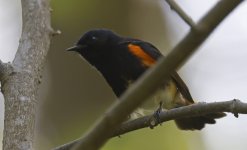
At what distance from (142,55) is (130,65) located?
0.10 metres

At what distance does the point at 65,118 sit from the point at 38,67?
3340 millimetres

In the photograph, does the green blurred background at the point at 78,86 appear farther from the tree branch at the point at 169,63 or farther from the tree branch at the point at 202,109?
the tree branch at the point at 169,63

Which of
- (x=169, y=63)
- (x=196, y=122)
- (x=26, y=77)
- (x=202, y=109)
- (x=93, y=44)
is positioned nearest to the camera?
(x=169, y=63)

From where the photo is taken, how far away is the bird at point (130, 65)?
3930mm

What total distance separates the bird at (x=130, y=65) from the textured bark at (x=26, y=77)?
41.0 inches

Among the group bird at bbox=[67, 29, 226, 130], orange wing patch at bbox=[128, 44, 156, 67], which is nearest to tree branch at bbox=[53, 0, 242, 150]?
bird at bbox=[67, 29, 226, 130]

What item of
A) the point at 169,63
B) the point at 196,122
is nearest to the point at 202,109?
the point at 169,63

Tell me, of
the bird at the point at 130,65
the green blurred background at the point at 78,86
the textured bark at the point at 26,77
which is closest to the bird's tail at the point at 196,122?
the bird at the point at 130,65

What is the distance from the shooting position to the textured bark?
8.29 feet

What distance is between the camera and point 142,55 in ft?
13.1

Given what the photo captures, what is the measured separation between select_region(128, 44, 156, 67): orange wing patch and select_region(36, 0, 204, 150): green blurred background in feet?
6.04

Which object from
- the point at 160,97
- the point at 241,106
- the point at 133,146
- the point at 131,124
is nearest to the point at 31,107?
the point at 131,124

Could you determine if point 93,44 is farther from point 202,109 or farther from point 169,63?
point 169,63

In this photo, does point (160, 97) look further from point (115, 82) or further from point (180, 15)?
point (180, 15)
